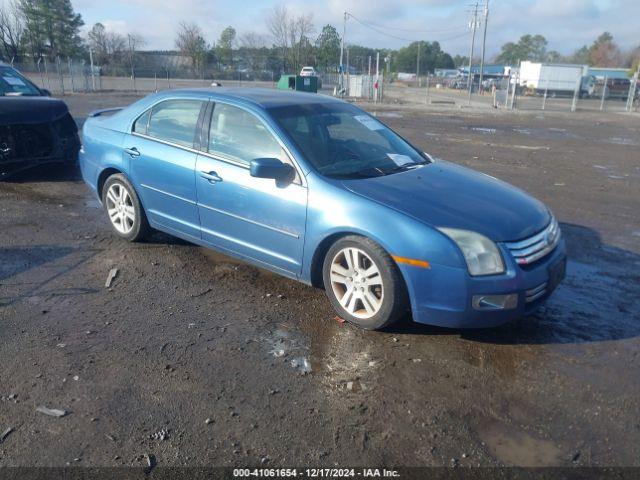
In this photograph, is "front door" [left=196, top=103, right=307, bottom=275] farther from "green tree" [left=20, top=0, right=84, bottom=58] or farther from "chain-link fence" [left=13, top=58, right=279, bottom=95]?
"green tree" [left=20, top=0, right=84, bottom=58]

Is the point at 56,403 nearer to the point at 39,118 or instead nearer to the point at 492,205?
the point at 492,205

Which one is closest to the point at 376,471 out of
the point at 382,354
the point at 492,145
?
the point at 382,354

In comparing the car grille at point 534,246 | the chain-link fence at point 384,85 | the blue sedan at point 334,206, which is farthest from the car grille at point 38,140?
the chain-link fence at point 384,85

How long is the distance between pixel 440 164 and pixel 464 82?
6200cm

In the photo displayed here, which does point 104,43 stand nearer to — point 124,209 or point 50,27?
point 50,27

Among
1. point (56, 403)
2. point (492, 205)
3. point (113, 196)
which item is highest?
point (492, 205)

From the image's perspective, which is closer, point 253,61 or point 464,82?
point 253,61

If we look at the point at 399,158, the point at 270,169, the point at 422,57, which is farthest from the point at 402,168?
the point at 422,57

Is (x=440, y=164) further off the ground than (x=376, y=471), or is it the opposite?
(x=440, y=164)

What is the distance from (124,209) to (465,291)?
371 cm

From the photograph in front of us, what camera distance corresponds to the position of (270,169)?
13.7 feet

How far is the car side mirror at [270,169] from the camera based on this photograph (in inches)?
164

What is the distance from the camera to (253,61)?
54.8 m

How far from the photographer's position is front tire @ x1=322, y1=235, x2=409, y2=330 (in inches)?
150
